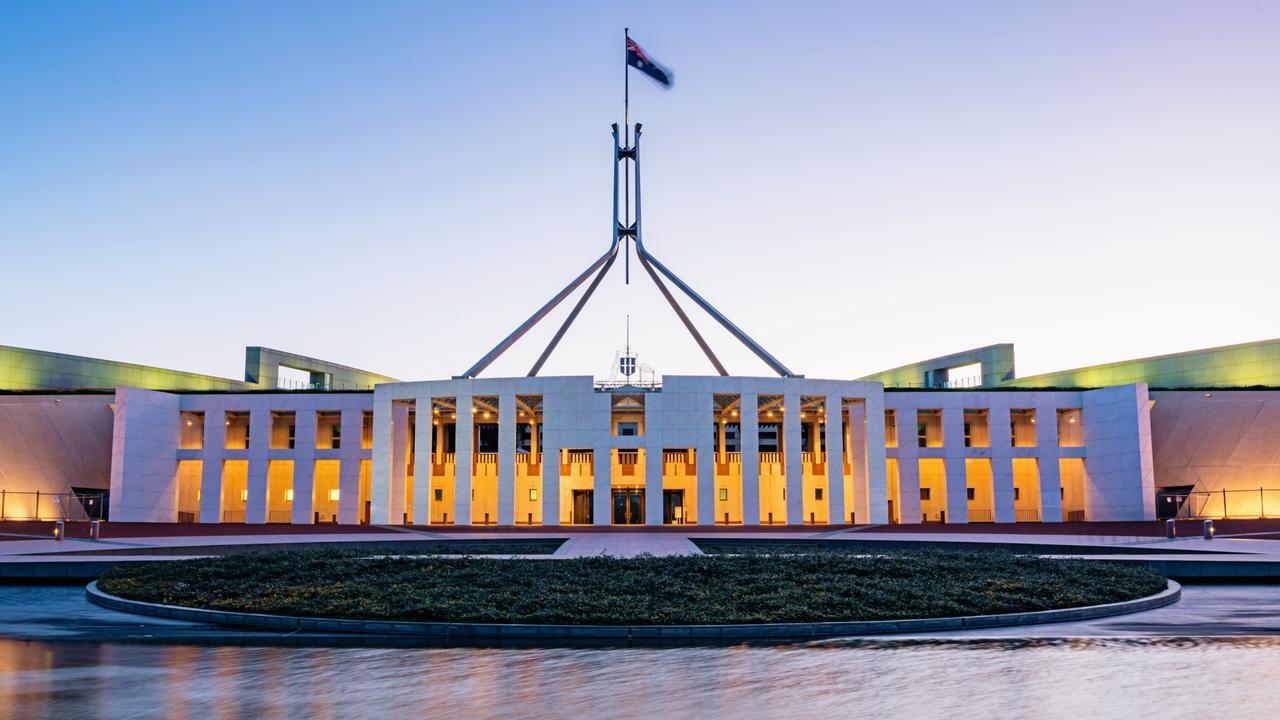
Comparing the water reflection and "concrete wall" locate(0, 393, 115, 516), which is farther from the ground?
"concrete wall" locate(0, 393, 115, 516)

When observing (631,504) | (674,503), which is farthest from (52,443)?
(674,503)

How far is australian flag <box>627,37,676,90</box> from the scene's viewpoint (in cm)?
5312

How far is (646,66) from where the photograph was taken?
53344 mm

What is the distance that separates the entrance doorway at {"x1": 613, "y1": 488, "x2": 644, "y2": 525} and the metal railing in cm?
2858

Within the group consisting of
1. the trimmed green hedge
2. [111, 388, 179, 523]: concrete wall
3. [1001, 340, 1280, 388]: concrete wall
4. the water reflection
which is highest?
[1001, 340, 1280, 388]: concrete wall

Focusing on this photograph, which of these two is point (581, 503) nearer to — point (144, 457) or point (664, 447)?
point (664, 447)

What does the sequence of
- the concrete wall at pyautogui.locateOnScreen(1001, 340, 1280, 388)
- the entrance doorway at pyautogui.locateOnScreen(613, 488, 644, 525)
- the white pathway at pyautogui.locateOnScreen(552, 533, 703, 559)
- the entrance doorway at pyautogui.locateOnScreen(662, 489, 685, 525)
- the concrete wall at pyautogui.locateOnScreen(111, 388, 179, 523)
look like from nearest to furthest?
the white pathway at pyautogui.locateOnScreen(552, 533, 703, 559)
the concrete wall at pyautogui.locateOnScreen(111, 388, 179, 523)
the entrance doorway at pyautogui.locateOnScreen(613, 488, 644, 525)
the entrance doorway at pyautogui.locateOnScreen(662, 489, 685, 525)
the concrete wall at pyautogui.locateOnScreen(1001, 340, 1280, 388)

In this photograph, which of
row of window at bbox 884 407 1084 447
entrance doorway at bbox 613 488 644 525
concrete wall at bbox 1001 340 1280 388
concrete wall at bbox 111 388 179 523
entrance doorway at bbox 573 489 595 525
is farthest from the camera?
concrete wall at bbox 1001 340 1280 388

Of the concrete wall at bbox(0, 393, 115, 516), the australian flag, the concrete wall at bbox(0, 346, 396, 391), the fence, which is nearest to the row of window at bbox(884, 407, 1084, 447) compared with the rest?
the australian flag

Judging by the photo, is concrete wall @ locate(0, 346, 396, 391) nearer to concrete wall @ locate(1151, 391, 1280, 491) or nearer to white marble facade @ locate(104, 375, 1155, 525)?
white marble facade @ locate(104, 375, 1155, 525)

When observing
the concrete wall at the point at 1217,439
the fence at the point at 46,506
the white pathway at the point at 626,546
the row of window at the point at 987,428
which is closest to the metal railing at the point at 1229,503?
the concrete wall at the point at 1217,439

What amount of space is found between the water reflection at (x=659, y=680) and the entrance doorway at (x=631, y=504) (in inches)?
1511

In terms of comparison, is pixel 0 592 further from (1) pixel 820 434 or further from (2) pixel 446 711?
(1) pixel 820 434

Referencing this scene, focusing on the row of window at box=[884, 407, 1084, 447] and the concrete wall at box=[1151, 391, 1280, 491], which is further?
the row of window at box=[884, 407, 1084, 447]
